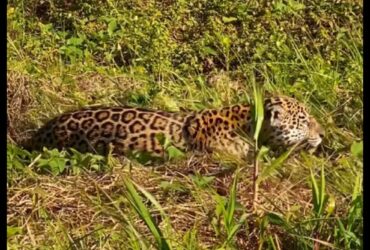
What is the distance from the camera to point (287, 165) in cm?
582

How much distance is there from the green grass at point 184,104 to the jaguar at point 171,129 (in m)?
0.17

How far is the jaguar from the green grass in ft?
0.57

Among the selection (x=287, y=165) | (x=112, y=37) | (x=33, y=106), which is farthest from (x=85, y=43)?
(x=287, y=165)

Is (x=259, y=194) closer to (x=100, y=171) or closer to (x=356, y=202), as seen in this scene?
(x=356, y=202)

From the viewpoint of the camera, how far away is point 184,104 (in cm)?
772

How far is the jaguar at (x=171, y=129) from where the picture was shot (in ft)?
22.9

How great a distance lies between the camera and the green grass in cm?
488

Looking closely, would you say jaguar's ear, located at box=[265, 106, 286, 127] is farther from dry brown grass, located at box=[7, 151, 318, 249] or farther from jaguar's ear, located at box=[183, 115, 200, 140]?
dry brown grass, located at box=[7, 151, 318, 249]

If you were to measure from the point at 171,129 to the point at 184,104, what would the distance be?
28.1 inches

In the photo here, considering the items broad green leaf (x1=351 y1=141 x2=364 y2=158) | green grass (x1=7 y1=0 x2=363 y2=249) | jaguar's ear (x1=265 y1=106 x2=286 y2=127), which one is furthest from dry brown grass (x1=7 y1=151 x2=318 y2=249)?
jaguar's ear (x1=265 y1=106 x2=286 y2=127)

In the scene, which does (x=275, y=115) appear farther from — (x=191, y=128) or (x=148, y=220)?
(x=148, y=220)

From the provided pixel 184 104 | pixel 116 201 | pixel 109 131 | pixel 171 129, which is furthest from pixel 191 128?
pixel 116 201

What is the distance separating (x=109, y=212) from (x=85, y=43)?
438 cm

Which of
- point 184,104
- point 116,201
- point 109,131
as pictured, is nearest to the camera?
point 116,201
